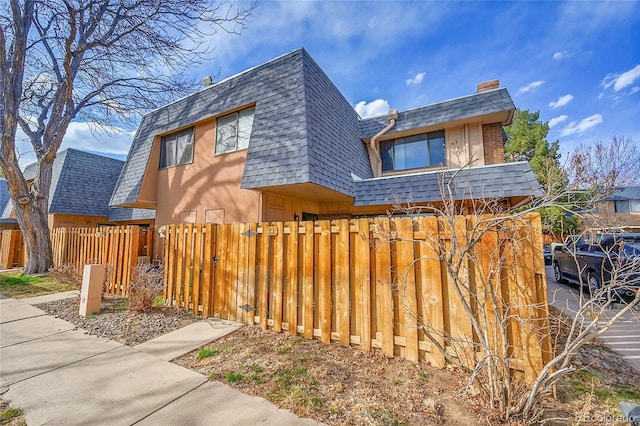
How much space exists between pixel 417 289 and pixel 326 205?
6.68m

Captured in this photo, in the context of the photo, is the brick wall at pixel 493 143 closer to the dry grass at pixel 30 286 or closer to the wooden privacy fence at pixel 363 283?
the wooden privacy fence at pixel 363 283

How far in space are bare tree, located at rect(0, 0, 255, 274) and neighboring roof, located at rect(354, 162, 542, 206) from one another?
754 centimetres

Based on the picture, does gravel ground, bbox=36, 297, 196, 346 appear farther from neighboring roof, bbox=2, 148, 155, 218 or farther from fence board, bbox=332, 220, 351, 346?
neighboring roof, bbox=2, 148, 155, 218

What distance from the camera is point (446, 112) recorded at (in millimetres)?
9406

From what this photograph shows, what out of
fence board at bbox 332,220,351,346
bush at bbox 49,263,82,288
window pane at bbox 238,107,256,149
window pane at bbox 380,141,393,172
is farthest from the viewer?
window pane at bbox 380,141,393,172

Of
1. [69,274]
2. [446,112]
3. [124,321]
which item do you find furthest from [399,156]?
[69,274]

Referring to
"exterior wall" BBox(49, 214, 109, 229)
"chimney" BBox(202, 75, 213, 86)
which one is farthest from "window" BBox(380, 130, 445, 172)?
"exterior wall" BBox(49, 214, 109, 229)

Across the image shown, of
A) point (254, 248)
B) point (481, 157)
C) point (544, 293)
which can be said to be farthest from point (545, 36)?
point (254, 248)

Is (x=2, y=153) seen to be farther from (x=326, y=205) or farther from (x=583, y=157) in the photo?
(x=583, y=157)

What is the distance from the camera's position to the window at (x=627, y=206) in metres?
26.3

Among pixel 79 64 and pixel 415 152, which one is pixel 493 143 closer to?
pixel 415 152

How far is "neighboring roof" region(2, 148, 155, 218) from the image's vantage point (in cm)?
1675

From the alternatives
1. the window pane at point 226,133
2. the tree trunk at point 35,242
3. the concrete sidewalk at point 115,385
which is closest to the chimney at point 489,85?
the window pane at point 226,133

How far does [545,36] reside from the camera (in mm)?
8008
